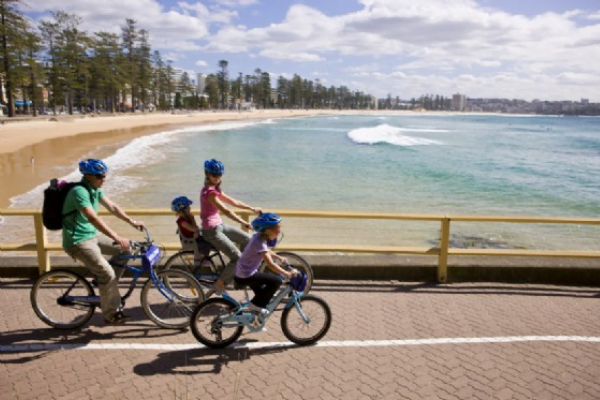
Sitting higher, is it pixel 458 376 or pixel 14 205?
pixel 458 376

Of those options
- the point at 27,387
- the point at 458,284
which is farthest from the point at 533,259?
the point at 27,387

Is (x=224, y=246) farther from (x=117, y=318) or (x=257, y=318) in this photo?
(x=117, y=318)

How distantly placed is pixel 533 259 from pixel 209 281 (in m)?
4.90

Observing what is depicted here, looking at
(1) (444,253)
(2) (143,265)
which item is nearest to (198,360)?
(2) (143,265)

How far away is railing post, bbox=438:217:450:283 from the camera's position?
671cm

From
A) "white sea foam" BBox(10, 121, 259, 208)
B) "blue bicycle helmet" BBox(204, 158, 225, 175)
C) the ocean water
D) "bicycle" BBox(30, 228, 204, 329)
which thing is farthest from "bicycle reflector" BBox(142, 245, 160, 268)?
"white sea foam" BBox(10, 121, 259, 208)

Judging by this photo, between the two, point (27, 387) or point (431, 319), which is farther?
point (431, 319)

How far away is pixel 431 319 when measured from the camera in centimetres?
559

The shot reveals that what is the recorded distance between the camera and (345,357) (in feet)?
15.4

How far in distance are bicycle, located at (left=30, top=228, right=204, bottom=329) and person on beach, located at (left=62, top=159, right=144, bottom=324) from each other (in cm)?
17

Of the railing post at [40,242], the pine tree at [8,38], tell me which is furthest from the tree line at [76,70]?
the railing post at [40,242]

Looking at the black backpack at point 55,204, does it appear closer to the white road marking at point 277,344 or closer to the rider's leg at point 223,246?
the white road marking at point 277,344

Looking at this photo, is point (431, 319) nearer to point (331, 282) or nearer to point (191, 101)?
point (331, 282)

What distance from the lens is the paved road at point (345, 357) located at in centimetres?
411
